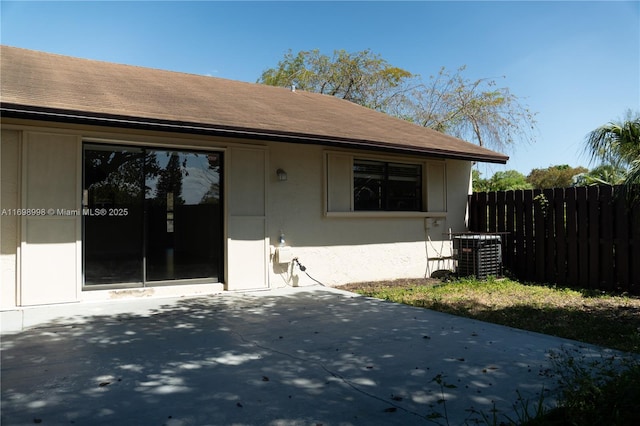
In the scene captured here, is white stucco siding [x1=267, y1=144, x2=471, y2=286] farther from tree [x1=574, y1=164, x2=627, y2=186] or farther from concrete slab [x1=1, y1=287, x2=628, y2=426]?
tree [x1=574, y1=164, x2=627, y2=186]

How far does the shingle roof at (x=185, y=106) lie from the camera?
6.20 metres

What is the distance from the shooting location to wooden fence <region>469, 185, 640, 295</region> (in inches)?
322

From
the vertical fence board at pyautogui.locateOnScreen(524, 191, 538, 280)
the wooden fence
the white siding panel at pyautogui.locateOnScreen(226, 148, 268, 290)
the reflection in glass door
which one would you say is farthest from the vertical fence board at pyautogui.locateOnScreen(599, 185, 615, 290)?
the reflection in glass door

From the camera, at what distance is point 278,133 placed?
298 inches

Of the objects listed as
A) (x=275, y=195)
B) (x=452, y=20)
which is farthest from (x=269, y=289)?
(x=452, y=20)

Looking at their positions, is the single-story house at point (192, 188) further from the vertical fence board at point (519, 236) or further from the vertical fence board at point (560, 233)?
the vertical fence board at point (560, 233)

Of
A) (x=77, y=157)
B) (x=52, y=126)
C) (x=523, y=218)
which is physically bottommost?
(x=523, y=218)

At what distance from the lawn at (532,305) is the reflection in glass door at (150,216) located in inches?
124

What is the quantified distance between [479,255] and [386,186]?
8.36 feet

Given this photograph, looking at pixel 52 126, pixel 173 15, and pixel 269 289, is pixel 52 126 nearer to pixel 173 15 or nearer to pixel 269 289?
pixel 269 289

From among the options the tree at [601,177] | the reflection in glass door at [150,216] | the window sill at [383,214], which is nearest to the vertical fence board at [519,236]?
the window sill at [383,214]

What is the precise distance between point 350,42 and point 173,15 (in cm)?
1402

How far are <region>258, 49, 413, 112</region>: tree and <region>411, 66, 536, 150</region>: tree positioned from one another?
146 centimetres

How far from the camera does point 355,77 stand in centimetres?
2473
